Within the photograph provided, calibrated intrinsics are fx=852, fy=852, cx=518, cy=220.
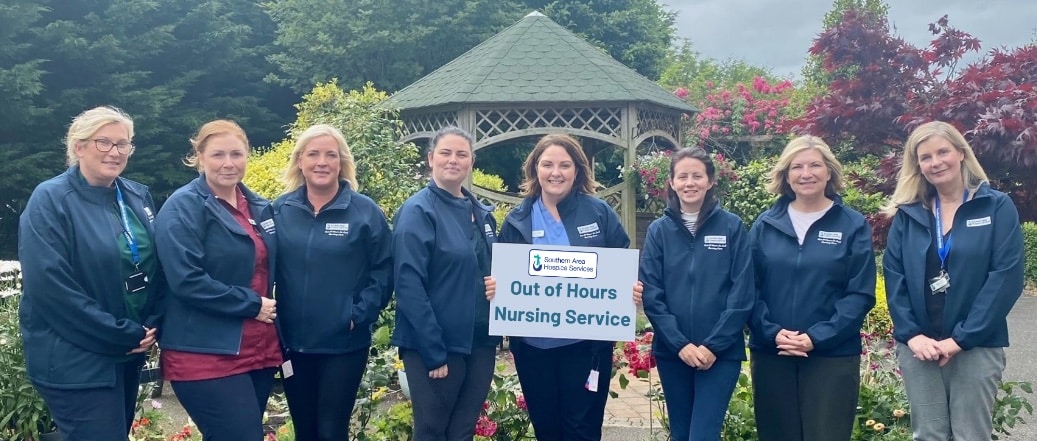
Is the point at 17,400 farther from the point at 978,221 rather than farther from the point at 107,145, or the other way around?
the point at 978,221

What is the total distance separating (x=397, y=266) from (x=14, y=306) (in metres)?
3.32

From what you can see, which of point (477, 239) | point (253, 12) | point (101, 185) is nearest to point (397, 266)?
point (477, 239)

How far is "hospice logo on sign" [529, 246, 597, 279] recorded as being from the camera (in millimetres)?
4008

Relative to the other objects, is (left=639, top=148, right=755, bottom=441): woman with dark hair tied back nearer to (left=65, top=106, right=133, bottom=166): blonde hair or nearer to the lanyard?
the lanyard

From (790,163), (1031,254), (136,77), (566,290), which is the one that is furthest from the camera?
(136,77)

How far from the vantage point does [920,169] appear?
12.6ft

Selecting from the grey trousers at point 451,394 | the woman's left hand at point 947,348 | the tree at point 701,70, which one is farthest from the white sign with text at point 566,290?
the tree at point 701,70

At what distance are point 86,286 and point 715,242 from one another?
8.58 ft

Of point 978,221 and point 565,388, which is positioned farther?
point 565,388

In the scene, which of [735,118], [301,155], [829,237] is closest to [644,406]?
[829,237]

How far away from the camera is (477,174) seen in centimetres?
1441

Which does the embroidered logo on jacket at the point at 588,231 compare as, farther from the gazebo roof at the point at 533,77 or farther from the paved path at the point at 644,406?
the gazebo roof at the point at 533,77

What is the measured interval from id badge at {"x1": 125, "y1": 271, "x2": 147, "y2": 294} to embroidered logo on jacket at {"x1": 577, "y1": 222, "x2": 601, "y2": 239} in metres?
1.92

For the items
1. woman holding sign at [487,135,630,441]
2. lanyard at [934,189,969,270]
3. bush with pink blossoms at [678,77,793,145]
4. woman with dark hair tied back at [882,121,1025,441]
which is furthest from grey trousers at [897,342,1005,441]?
bush with pink blossoms at [678,77,793,145]
